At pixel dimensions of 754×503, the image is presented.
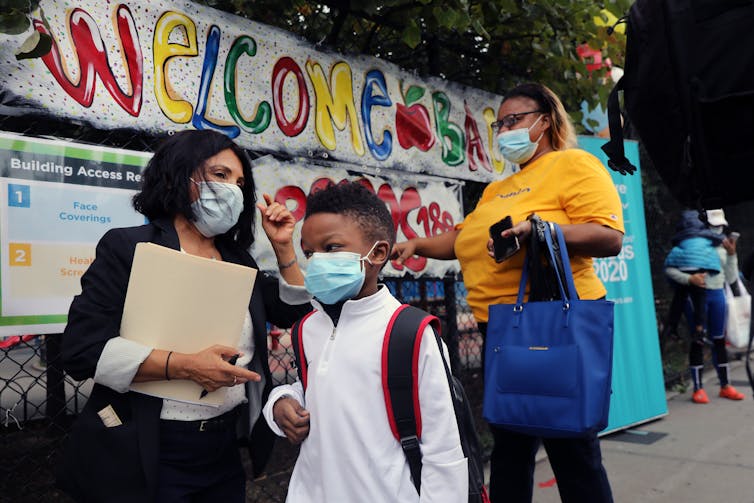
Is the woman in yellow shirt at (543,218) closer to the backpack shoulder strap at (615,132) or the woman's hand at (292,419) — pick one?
the backpack shoulder strap at (615,132)

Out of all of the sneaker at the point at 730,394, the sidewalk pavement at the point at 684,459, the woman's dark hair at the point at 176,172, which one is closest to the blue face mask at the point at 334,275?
the woman's dark hair at the point at 176,172

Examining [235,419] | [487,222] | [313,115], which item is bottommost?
[235,419]

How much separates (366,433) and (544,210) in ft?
3.89

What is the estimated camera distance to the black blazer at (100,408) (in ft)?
5.26

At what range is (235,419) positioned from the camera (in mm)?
1901

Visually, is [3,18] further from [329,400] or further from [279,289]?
[329,400]

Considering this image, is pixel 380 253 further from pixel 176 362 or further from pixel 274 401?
pixel 176 362

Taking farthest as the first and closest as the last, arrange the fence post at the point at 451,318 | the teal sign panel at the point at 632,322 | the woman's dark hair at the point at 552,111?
the teal sign panel at the point at 632,322 < the fence post at the point at 451,318 < the woman's dark hair at the point at 552,111

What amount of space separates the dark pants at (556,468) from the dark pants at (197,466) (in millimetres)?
1044

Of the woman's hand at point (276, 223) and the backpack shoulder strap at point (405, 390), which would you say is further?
the woman's hand at point (276, 223)

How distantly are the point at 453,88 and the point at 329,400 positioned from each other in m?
2.89

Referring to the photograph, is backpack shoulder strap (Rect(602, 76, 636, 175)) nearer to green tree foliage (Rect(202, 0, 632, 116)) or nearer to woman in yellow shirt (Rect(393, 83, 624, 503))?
woman in yellow shirt (Rect(393, 83, 624, 503))

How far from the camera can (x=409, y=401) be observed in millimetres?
1568

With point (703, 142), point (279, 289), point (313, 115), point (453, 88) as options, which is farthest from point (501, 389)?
point (453, 88)
